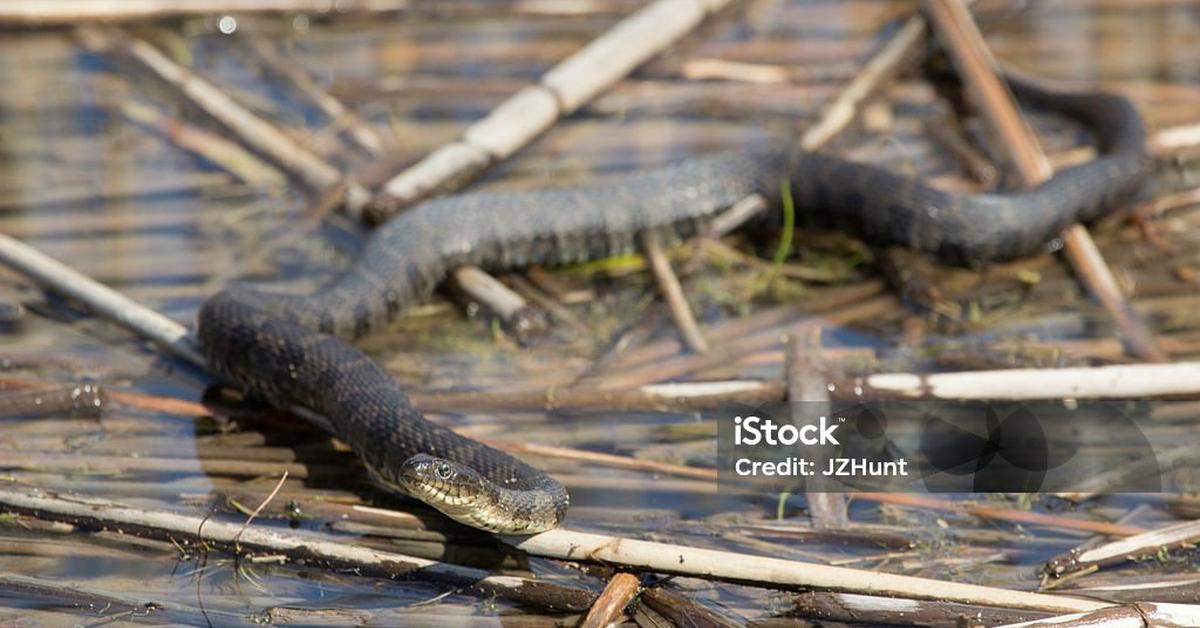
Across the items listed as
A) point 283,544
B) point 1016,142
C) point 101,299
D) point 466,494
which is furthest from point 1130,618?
point 101,299

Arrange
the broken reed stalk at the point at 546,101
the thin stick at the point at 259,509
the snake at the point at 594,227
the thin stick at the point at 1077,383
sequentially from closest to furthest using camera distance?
the thin stick at the point at 259,509, the thin stick at the point at 1077,383, the snake at the point at 594,227, the broken reed stalk at the point at 546,101

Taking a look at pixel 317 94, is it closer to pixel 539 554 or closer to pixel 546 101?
pixel 546 101

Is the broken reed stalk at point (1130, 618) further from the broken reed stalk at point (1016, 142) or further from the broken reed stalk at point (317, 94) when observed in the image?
the broken reed stalk at point (317, 94)

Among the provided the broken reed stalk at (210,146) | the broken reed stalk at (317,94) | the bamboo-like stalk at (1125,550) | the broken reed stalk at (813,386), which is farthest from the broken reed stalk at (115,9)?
the bamboo-like stalk at (1125,550)

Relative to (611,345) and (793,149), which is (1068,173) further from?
(611,345)

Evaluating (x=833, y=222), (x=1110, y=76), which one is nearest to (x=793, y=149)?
(x=833, y=222)

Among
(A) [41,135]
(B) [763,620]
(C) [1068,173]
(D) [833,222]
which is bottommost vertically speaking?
(B) [763,620]
